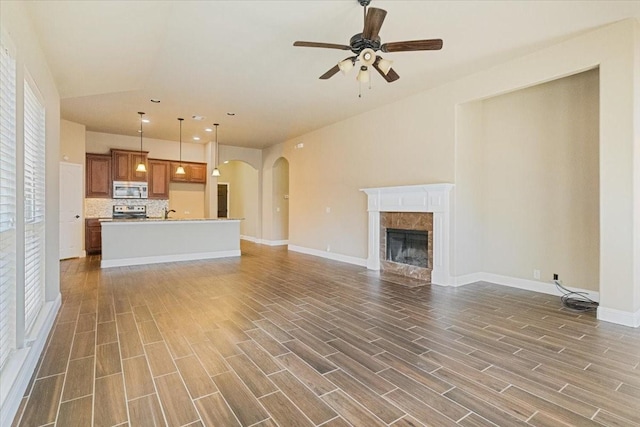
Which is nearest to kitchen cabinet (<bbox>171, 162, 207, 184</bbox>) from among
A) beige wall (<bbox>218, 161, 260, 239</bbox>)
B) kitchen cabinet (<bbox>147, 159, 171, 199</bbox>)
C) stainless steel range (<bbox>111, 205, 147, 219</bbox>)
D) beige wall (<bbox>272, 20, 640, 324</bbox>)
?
kitchen cabinet (<bbox>147, 159, 171, 199</bbox>)

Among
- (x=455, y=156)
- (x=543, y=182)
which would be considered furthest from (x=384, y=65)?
(x=543, y=182)

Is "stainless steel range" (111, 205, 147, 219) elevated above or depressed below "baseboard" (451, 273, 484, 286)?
above

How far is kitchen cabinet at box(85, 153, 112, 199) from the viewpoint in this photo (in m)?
7.92

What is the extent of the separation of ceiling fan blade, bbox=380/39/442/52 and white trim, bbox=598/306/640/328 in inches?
128

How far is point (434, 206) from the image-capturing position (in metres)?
4.98

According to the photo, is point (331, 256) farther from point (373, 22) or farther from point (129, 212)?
point (129, 212)

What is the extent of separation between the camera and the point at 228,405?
193 centimetres

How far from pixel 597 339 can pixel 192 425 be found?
3.43 metres

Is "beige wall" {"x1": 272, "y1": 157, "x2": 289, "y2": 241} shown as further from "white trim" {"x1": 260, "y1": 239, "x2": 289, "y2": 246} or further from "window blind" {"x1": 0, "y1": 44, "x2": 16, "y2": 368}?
"window blind" {"x1": 0, "y1": 44, "x2": 16, "y2": 368}

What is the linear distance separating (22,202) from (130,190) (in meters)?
6.86

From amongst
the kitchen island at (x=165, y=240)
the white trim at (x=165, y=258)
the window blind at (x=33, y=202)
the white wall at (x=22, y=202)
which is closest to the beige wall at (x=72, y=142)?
the kitchen island at (x=165, y=240)

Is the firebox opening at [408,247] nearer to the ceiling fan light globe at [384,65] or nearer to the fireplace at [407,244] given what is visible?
the fireplace at [407,244]

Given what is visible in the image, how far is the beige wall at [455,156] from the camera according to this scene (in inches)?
129

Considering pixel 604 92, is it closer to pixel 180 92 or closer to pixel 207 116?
pixel 180 92
